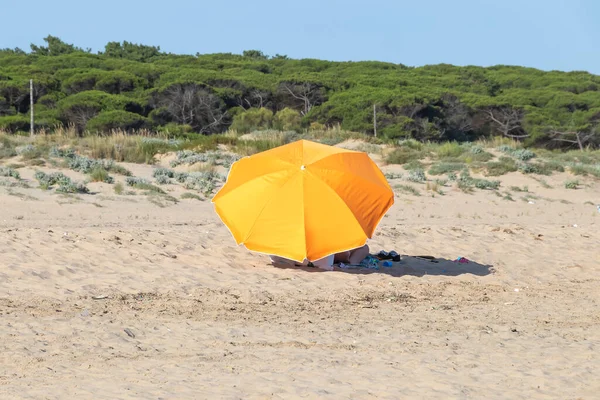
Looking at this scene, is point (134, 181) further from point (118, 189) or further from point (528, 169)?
point (528, 169)

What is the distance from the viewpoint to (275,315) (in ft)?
27.4

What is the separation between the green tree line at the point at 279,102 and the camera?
38.2 m

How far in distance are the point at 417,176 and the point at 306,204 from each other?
11.1 m

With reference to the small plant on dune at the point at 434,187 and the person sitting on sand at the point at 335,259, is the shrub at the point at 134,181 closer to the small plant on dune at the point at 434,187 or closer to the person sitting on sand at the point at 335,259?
the small plant on dune at the point at 434,187

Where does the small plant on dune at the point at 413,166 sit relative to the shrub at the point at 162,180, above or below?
above

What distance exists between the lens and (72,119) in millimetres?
37812

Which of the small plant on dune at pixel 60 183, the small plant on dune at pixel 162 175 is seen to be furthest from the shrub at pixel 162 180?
the small plant on dune at pixel 60 183

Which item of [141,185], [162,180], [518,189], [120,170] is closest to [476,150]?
[518,189]

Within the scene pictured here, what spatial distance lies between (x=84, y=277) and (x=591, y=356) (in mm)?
4955

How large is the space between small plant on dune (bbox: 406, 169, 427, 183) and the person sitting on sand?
9.51 meters

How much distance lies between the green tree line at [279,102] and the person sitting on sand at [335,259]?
23.1 metres

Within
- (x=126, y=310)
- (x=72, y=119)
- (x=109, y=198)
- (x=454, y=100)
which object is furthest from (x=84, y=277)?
(x=454, y=100)

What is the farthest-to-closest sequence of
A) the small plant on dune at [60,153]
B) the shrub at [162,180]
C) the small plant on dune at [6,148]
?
the small plant on dune at [60,153] → the small plant on dune at [6,148] → the shrub at [162,180]

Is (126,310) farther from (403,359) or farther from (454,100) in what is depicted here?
(454,100)
